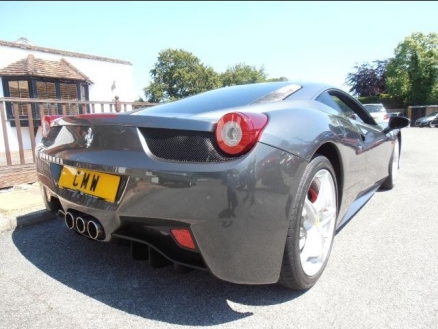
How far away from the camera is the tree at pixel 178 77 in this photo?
47487 millimetres

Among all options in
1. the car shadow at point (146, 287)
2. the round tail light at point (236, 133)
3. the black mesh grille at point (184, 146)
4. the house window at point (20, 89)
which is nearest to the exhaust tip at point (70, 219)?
the car shadow at point (146, 287)

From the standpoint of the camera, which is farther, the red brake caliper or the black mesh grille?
the red brake caliper

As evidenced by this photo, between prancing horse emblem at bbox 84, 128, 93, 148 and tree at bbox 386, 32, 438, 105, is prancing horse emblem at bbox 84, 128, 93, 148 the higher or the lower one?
the lower one

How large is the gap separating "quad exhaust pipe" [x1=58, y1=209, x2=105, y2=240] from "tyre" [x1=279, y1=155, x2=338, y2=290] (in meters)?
1.00

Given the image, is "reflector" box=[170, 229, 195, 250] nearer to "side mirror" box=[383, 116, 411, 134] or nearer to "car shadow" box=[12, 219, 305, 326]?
"car shadow" box=[12, 219, 305, 326]

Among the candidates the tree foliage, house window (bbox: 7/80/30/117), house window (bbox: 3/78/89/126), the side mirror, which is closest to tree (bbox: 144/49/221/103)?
the tree foliage

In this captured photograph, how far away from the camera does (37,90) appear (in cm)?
1259

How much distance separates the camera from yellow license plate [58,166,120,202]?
173 cm

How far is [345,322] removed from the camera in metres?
1.65

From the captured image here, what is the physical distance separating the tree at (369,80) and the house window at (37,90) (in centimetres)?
3359

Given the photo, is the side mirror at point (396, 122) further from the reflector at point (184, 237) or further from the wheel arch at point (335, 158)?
the reflector at point (184, 237)

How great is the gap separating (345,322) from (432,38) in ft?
117

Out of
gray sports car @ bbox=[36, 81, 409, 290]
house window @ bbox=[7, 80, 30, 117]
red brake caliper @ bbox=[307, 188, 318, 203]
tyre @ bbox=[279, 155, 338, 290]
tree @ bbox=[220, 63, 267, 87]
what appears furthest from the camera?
tree @ bbox=[220, 63, 267, 87]

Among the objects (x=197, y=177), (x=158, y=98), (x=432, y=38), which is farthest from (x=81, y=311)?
(x=158, y=98)
